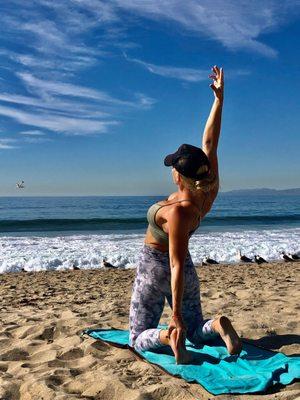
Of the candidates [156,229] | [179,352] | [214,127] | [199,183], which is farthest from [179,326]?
[214,127]

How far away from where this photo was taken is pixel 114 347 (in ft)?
15.0

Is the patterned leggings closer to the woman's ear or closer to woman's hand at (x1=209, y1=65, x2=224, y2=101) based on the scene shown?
the woman's ear

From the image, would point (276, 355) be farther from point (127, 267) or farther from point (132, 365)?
point (127, 267)

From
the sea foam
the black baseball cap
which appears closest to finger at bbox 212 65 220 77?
the black baseball cap

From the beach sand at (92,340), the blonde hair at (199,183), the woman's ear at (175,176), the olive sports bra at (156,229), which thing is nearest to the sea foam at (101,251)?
the beach sand at (92,340)

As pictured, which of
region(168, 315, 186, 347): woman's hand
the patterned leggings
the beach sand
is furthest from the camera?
the patterned leggings

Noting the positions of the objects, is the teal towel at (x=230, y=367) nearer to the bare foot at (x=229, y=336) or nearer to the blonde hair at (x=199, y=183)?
the bare foot at (x=229, y=336)

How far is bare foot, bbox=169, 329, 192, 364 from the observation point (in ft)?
12.1

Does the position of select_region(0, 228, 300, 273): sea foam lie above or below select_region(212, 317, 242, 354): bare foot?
below

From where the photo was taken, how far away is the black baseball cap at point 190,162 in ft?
11.8

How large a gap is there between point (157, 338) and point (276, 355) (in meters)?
1.10

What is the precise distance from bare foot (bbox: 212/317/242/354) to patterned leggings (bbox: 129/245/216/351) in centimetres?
24

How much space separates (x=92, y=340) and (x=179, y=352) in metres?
1.37

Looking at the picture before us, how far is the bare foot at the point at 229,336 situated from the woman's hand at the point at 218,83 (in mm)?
1977
